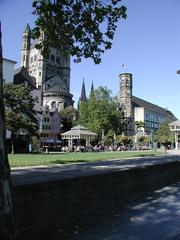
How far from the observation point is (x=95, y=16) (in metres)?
11.3

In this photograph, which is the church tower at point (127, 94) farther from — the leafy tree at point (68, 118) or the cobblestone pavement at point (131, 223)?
the cobblestone pavement at point (131, 223)

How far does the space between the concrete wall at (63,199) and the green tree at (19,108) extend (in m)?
31.6

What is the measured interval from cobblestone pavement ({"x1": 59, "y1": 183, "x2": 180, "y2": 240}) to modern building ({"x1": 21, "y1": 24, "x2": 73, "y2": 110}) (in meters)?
115

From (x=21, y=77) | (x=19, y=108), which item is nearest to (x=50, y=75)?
(x=21, y=77)

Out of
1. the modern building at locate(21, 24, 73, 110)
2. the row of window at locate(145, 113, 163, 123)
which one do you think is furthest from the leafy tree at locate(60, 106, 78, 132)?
the row of window at locate(145, 113, 163, 123)

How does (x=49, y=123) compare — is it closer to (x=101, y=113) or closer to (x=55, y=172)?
(x=101, y=113)

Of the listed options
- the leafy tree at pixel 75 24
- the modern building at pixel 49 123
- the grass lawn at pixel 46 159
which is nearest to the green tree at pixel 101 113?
the modern building at pixel 49 123

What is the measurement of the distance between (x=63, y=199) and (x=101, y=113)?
8378 cm

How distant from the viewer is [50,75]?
15400 cm

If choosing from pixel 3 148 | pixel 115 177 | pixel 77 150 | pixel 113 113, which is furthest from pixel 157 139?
pixel 3 148

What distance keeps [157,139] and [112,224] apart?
9200cm

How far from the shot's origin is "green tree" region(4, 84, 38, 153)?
1699 inches

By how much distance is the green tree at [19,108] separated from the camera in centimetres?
4316

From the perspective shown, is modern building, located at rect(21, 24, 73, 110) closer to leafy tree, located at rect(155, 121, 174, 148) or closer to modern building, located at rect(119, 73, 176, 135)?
modern building, located at rect(119, 73, 176, 135)
